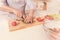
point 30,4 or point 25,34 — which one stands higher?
point 30,4

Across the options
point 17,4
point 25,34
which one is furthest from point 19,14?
point 25,34

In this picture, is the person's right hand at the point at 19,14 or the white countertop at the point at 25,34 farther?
the person's right hand at the point at 19,14

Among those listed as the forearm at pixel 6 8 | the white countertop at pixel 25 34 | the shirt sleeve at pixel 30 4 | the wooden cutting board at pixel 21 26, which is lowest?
the white countertop at pixel 25 34

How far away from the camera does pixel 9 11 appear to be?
45.3 inches

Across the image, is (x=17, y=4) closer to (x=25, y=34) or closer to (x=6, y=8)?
(x=6, y=8)

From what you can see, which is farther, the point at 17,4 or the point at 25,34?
the point at 17,4

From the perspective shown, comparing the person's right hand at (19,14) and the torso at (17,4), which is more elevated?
the torso at (17,4)

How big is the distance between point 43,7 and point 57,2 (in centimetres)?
22

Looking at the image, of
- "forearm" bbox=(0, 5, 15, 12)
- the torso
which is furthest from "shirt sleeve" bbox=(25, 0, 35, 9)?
"forearm" bbox=(0, 5, 15, 12)

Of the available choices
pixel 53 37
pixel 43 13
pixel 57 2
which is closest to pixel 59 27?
pixel 53 37

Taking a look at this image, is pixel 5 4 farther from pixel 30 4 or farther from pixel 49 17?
pixel 49 17

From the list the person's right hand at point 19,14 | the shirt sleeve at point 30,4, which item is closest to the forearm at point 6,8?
the person's right hand at point 19,14

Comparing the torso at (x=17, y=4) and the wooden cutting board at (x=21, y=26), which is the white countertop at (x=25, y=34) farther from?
the torso at (x=17, y=4)

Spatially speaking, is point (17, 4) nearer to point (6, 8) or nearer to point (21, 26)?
point (6, 8)
